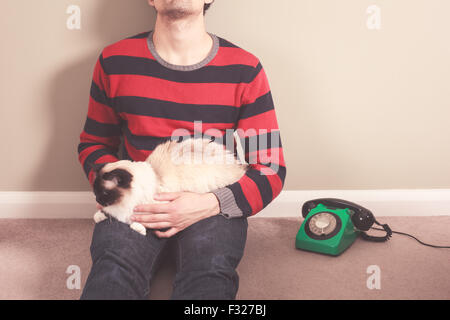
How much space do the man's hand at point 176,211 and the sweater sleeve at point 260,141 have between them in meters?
0.14

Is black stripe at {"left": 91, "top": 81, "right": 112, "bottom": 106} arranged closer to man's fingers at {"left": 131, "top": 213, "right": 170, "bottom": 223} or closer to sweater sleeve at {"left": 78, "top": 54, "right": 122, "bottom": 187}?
sweater sleeve at {"left": 78, "top": 54, "right": 122, "bottom": 187}

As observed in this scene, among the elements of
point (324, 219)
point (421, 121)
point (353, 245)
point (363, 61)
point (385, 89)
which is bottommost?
point (353, 245)

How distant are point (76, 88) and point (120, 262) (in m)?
0.82

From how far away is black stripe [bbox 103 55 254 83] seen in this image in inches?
45.8

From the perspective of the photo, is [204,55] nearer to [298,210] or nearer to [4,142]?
[298,210]

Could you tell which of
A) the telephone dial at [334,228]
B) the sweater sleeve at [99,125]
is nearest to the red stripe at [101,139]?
the sweater sleeve at [99,125]

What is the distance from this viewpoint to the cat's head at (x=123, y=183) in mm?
946

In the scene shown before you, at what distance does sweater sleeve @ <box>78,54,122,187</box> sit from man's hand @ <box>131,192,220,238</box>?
0.99 ft

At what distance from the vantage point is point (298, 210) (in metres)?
1.59

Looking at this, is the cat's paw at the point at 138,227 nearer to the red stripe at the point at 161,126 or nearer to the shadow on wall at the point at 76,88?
the red stripe at the point at 161,126

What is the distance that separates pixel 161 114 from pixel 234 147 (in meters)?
0.28

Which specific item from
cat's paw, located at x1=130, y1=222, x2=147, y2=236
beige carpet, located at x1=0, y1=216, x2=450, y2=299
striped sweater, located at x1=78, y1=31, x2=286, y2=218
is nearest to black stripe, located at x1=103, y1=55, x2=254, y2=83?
striped sweater, located at x1=78, y1=31, x2=286, y2=218

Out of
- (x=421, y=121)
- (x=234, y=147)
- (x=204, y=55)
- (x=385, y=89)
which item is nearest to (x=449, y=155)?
(x=421, y=121)

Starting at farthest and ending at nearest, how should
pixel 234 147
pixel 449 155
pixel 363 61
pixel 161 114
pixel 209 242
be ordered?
pixel 449 155 < pixel 363 61 < pixel 234 147 < pixel 161 114 < pixel 209 242
